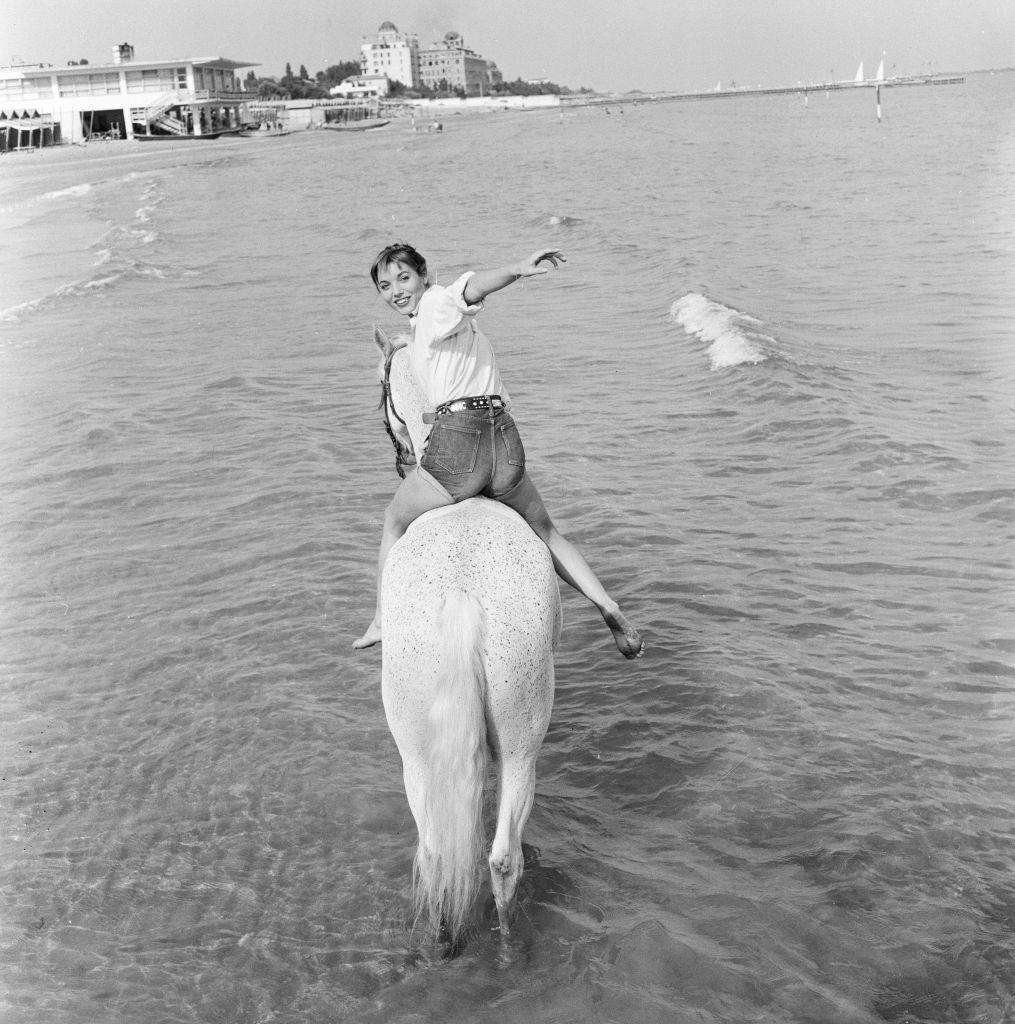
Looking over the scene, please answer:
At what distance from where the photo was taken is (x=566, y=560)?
500 centimetres

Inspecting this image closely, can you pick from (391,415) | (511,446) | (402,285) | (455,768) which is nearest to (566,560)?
(511,446)

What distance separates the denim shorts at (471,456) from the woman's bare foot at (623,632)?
80 cm

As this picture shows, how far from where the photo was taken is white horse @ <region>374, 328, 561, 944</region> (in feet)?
13.0

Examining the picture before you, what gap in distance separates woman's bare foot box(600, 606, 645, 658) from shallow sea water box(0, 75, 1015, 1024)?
0.76 m

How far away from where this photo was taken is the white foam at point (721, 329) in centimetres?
1366

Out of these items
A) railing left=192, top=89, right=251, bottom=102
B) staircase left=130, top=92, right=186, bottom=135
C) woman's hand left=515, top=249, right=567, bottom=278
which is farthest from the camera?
railing left=192, top=89, right=251, bottom=102

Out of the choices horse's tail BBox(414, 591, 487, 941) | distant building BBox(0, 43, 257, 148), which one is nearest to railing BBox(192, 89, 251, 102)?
distant building BBox(0, 43, 257, 148)

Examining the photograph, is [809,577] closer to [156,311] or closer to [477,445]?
[477,445]

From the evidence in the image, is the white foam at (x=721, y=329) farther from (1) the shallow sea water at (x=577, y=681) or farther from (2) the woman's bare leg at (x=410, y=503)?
(2) the woman's bare leg at (x=410, y=503)

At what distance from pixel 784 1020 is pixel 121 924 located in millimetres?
2600

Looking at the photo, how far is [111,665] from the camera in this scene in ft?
21.7

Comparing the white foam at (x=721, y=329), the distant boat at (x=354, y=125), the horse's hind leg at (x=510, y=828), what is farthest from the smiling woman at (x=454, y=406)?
the distant boat at (x=354, y=125)

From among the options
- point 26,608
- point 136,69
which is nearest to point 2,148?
point 136,69

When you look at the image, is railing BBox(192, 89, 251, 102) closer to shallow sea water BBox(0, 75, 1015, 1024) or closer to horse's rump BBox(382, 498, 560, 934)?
shallow sea water BBox(0, 75, 1015, 1024)
